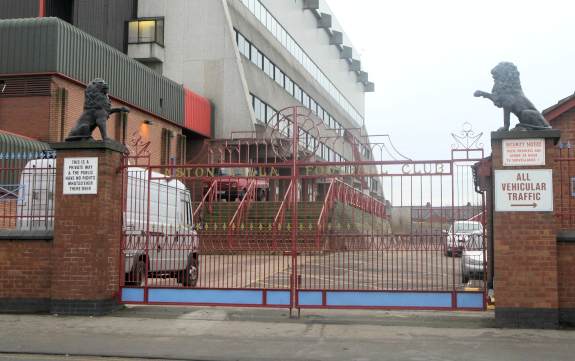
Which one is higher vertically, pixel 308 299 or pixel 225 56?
pixel 225 56

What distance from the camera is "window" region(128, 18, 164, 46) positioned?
1406 inches

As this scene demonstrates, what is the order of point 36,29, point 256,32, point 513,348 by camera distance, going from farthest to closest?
1. point 256,32
2. point 36,29
3. point 513,348

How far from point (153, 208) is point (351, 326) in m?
5.82

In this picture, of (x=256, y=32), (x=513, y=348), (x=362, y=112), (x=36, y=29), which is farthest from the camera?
(x=362, y=112)

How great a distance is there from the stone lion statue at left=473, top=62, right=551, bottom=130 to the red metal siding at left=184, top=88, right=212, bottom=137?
82.6ft

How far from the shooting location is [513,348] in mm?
8305

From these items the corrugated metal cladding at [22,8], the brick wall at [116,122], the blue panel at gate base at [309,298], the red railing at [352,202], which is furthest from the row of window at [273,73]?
the blue panel at gate base at [309,298]

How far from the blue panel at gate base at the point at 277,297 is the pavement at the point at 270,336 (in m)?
0.25

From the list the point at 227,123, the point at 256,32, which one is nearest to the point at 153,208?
the point at 227,123

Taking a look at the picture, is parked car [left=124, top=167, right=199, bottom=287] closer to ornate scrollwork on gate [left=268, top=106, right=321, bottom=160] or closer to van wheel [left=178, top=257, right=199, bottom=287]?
van wheel [left=178, top=257, right=199, bottom=287]

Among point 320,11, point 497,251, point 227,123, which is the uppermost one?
point 320,11

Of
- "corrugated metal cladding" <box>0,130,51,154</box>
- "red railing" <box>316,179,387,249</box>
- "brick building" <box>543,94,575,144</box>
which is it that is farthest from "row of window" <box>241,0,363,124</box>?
"brick building" <box>543,94,575,144</box>

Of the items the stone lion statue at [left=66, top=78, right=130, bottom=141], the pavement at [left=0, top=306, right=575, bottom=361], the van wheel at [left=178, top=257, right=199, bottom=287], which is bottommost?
the pavement at [left=0, top=306, right=575, bottom=361]

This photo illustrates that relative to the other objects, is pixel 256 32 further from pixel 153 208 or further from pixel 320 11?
pixel 153 208
